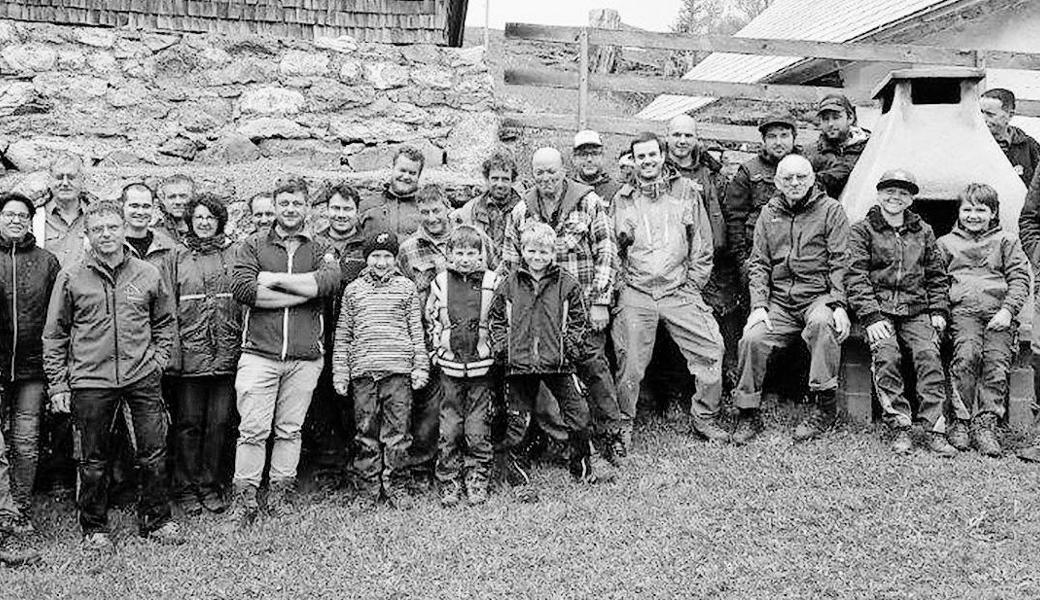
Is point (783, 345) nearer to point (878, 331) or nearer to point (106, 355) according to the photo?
point (878, 331)

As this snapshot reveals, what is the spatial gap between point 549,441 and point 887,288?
2.24m

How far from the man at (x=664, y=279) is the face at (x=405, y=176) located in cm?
130

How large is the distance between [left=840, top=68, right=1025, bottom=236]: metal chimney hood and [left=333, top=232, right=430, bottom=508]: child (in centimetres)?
309

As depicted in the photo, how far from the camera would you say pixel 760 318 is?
245 inches

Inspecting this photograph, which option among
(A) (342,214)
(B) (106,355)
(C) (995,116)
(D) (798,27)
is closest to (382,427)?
(A) (342,214)

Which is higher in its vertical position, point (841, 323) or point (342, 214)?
point (342, 214)

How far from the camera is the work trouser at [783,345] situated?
6.10 metres

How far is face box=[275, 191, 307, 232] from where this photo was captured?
5340 mm

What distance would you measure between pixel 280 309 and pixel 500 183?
A: 1560mm

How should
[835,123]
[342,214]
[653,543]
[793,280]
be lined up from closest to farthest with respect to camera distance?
[653,543] → [342,214] → [793,280] → [835,123]

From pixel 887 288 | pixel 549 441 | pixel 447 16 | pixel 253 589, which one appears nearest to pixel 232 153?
pixel 447 16

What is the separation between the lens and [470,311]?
552 centimetres

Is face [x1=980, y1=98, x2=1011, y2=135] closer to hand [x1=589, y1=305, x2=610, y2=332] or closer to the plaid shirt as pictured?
the plaid shirt

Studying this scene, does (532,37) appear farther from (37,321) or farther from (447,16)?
(37,321)
